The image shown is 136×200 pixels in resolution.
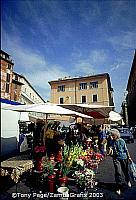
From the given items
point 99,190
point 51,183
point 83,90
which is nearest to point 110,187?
point 99,190

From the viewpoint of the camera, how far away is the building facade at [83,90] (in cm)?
3269

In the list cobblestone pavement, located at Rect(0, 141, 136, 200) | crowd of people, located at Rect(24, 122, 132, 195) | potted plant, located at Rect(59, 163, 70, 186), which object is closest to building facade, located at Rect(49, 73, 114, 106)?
crowd of people, located at Rect(24, 122, 132, 195)

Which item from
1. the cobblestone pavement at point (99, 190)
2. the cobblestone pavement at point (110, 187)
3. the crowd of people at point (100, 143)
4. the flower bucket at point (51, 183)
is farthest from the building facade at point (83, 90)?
the flower bucket at point (51, 183)

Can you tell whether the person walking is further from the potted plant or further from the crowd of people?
the potted plant

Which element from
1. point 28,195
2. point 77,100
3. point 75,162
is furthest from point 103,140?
point 77,100

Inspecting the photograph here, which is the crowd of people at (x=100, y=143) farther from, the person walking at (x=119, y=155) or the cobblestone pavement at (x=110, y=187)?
the cobblestone pavement at (x=110, y=187)

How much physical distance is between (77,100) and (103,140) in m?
24.3

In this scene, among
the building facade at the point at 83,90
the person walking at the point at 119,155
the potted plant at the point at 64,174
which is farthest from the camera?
the building facade at the point at 83,90

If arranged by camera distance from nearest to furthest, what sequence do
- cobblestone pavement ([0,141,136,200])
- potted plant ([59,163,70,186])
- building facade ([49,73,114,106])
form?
1. cobblestone pavement ([0,141,136,200])
2. potted plant ([59,163,70,186])
3. building facade ([49,73,114,106])

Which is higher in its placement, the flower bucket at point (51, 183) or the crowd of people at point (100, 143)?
the crowd of people at point (100, 143)

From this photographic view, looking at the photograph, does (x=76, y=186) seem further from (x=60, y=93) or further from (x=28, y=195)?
(x=60, y=93)

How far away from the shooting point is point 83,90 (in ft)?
112

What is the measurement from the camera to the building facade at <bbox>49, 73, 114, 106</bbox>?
32.7 metres

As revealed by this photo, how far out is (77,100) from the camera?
34.0 m
